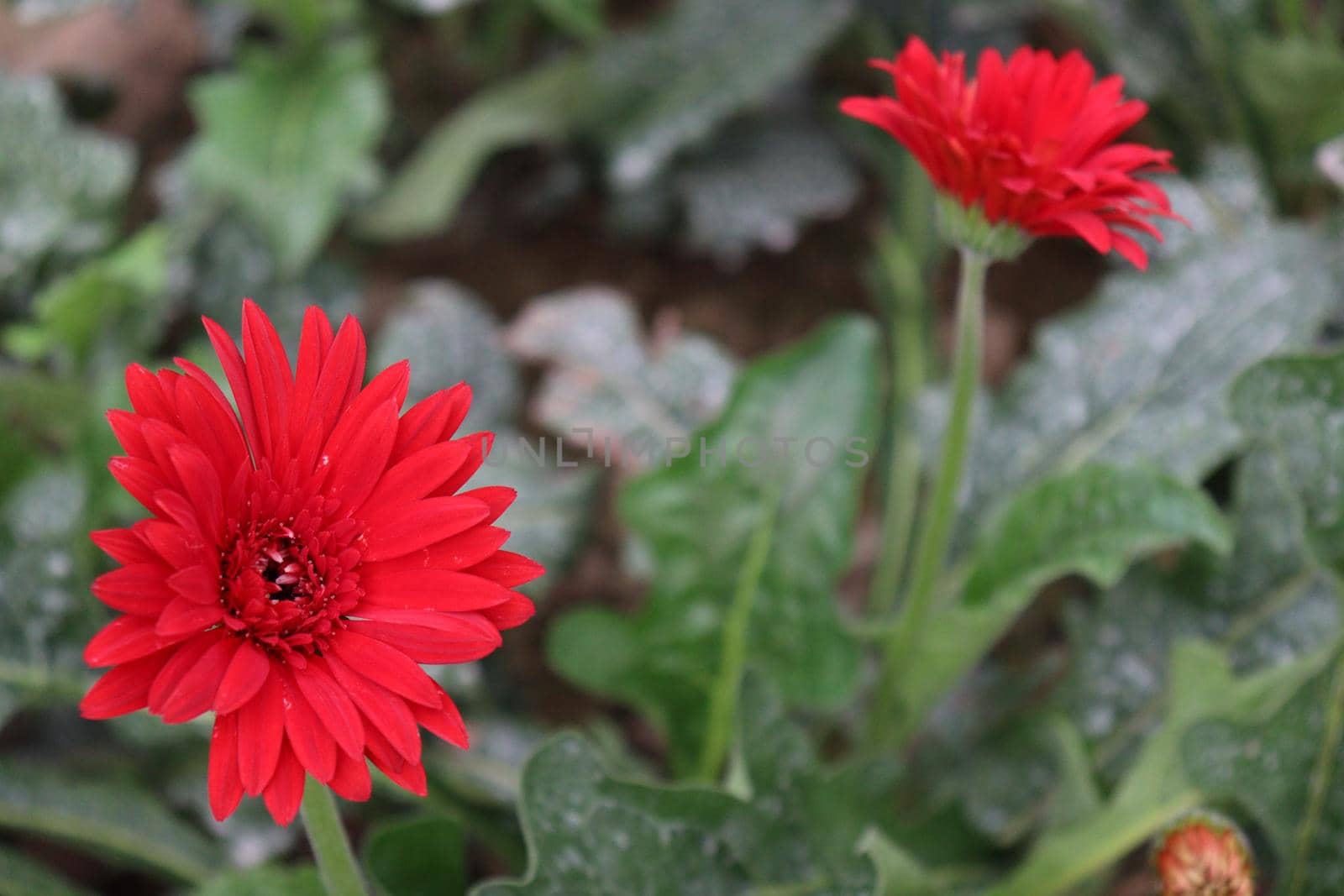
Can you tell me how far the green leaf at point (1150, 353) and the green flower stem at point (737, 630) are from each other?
0.30 m

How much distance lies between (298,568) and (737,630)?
24.0 inches

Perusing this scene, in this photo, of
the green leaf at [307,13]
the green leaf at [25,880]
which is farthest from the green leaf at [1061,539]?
the green leaf at [307,13]

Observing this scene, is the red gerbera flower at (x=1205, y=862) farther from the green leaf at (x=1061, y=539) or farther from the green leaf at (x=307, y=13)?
the green leaf at (x=307, y=13)

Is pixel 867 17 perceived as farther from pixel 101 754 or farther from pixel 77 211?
pixel 101 754

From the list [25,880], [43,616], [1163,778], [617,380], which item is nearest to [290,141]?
[617,380]

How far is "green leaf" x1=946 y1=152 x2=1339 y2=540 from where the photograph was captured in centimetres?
133

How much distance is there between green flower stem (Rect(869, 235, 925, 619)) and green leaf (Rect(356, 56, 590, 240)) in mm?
557

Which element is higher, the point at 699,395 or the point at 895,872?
the point at 699,395

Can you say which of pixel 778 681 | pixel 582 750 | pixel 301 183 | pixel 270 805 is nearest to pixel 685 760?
pixel 778 681

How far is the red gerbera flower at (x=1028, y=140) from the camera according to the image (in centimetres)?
79

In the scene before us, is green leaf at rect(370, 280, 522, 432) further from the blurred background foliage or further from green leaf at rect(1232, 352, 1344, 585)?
green leaf at rect(1232, 352, 1344, 585)

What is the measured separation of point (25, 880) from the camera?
1067 mm

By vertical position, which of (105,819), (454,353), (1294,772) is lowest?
(1294,772)

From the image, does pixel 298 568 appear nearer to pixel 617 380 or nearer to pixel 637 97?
pixel 617 380
